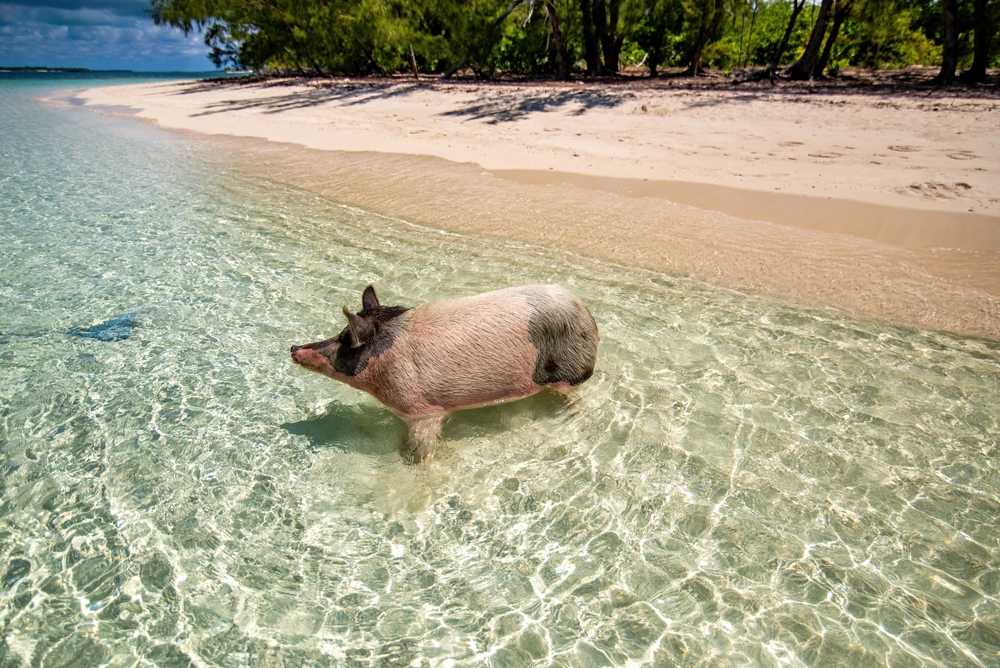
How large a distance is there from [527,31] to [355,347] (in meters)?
28.7

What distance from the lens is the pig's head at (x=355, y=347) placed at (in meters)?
4.25

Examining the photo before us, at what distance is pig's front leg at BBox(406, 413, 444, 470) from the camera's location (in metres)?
4.12

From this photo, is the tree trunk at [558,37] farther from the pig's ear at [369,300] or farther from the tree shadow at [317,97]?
the pig's ear at [369,300]

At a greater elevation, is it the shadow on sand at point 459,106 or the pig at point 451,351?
the shadow on sand at point 459,106

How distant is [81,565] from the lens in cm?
346

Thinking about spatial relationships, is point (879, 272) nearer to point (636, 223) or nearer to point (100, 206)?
point (636, 223)

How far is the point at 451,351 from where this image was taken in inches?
167

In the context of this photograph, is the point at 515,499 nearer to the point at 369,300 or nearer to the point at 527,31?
the point at 369,300

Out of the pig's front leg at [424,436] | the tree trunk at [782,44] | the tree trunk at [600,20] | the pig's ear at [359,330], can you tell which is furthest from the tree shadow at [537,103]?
the pig's front leg at [424,436]

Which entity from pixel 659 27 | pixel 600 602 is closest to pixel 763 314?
pixel 600 602

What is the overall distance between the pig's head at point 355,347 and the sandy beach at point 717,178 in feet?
15.2

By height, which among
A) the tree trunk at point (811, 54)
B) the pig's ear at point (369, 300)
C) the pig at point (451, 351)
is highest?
the tree trunk at point (811, 54)

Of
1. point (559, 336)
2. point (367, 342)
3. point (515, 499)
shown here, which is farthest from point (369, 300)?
point (515, 499)

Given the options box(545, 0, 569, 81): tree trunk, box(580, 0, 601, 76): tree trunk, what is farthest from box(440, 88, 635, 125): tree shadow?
box(580, 0, 601, 76): tree trunk
